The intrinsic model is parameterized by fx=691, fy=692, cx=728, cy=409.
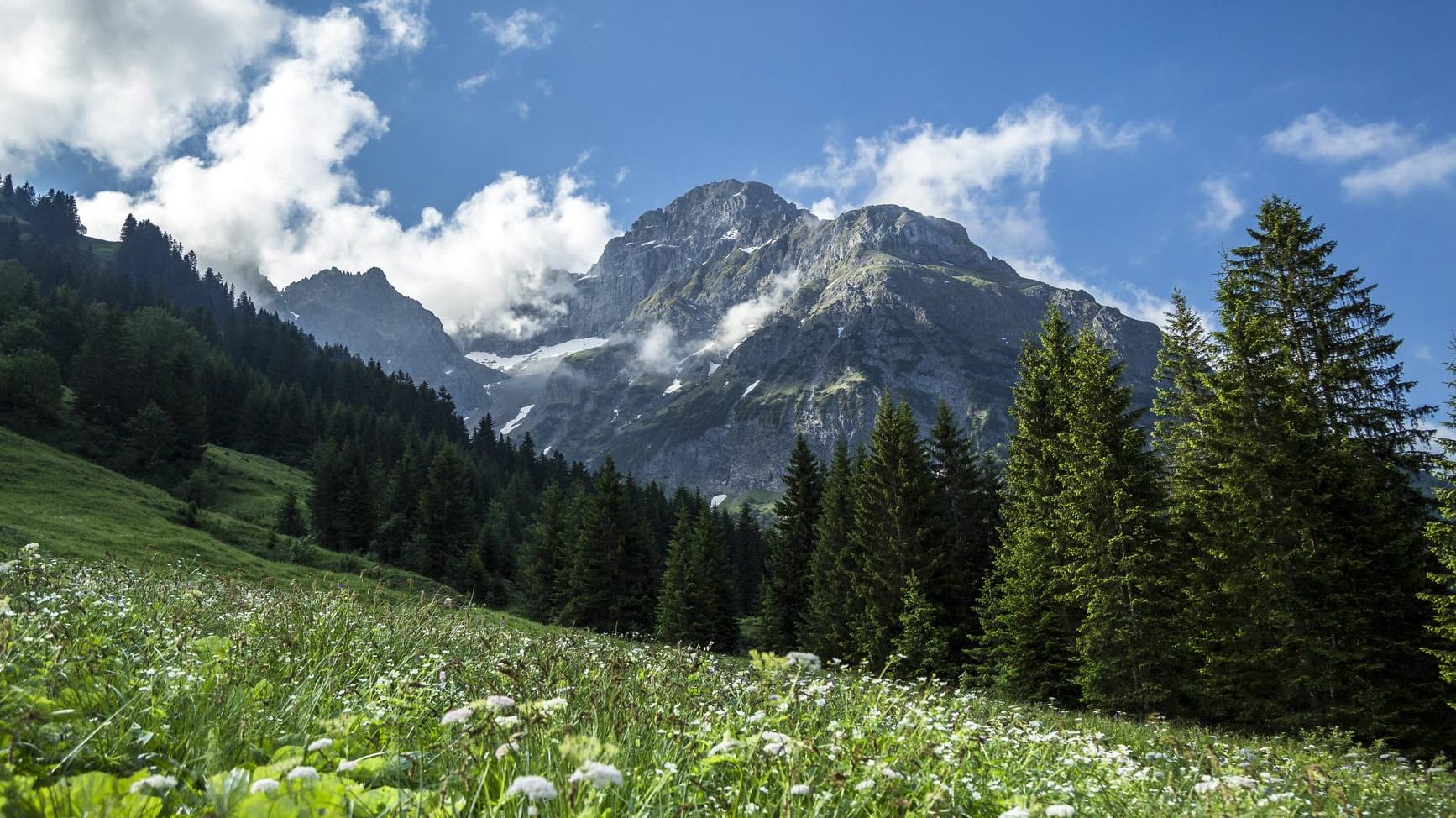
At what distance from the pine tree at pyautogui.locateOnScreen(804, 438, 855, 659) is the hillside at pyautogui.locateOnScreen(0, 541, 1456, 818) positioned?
32.3m

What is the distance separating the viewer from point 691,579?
4650 cm

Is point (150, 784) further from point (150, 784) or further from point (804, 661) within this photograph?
point (804, 661)

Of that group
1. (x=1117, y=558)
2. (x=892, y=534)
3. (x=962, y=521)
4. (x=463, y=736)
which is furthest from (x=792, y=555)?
(x=463, y=736)

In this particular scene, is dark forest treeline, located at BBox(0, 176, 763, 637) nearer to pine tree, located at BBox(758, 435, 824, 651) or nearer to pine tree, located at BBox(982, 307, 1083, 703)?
pine tree, located at BBox(758, 435, 824, 651)

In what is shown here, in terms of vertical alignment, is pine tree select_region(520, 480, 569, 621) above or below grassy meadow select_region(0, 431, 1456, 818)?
below

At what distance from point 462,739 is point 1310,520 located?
24579 millimetres

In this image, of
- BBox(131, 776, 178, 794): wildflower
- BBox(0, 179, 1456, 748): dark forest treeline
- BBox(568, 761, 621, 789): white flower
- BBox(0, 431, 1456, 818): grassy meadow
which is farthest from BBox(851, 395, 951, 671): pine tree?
BBox(131, 776, 178, 794): wildflower

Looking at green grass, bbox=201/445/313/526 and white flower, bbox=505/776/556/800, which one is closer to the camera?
white flower, bbox=505/776/556/800

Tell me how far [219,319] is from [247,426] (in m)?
123

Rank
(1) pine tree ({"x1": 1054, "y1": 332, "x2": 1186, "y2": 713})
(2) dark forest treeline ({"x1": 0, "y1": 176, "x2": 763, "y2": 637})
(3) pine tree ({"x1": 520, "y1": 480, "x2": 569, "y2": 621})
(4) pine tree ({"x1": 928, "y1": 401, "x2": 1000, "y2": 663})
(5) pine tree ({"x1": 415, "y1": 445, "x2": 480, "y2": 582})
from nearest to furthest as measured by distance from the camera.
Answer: (1) pine tree ({"x1": 1054, "y1": 332, "x2": 1186, "y2": 713}) → (4) pine tree ({"x1": 928, "y1": 401, "x2": 1000, "y2": 663}) → (2) dark forest treeline ({"x1": 0, "y1": 176, "x2": 763, "y2": 637}) → (3) pine tree ({"x1": 520, "y1": 480, "x2": 569, "y2": 621}) → (5) pine tree ({"x1": 415, "y1": 445, "x2": 480, "y2": 582})

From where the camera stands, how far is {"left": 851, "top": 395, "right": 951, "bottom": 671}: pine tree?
114ft

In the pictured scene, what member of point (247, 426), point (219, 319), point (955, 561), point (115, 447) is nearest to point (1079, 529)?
point (955, 561)

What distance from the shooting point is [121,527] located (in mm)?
31359

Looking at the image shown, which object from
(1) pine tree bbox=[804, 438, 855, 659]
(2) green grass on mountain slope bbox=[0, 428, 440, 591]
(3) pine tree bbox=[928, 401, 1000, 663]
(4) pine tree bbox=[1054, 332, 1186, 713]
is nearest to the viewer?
(4) pine tree bbox=[1054, 332, 1186, 713]
